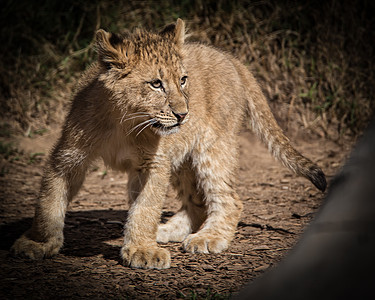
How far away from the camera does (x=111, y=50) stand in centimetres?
370

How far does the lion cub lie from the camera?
12.1 feet

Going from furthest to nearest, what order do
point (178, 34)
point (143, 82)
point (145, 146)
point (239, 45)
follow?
1. point (239, 45)
2. point (178, 34)
3. point (145, 146)
4. point (143, 82)

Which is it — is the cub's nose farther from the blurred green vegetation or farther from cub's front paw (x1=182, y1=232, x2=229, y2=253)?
the blurred green vegetation

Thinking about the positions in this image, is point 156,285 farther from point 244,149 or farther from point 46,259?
point 244,149

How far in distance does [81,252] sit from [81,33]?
557 cm

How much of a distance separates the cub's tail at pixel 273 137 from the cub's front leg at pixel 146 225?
1167 mm

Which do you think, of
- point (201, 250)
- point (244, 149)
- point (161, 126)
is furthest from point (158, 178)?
point (244, 149)

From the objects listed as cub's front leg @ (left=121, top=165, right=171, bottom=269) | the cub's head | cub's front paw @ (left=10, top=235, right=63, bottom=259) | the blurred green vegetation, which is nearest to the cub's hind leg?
cub's front leg @ (left=121, top=165, right=171, bottom=269)

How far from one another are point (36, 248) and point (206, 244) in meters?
1.35

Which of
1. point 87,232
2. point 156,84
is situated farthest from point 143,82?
point 87,232

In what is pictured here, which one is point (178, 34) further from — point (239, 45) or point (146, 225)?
point (239, 45)

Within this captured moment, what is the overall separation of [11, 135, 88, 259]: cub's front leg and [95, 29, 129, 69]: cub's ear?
69 cm

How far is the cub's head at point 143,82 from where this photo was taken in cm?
364

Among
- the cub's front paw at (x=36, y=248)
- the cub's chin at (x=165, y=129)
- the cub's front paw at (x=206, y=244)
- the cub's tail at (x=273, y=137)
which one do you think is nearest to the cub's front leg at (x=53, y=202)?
the cub's front paw at (x=36, y=248)
